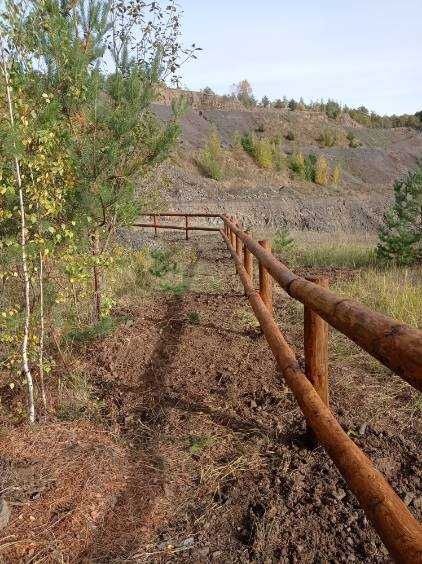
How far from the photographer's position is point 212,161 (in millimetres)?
30500

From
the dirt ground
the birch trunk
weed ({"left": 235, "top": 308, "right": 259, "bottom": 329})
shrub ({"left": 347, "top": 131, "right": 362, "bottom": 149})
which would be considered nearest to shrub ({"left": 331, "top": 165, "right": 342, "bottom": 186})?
shrub ({"left": 347, "top": 131, "right": 362, "bottom": 149})

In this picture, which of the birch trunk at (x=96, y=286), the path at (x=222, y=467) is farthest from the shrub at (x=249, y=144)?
the path at (x=222, y=467)

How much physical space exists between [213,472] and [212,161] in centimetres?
2873

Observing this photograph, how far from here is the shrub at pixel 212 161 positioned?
30359 mm

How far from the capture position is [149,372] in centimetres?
470

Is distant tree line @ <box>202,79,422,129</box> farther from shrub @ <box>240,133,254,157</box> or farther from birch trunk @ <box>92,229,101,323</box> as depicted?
birch trunk @ <box>92,229,101,323</box>

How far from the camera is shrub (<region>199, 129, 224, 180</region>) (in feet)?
99.6

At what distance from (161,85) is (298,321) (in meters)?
3.17

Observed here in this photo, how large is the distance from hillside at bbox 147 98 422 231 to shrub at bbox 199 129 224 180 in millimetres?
444

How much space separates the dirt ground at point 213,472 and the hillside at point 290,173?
10.3 metres

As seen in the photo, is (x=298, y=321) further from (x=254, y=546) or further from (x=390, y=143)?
(x=390, y=143)

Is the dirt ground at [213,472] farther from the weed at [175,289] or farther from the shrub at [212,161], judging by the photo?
the shrub at [212,161]

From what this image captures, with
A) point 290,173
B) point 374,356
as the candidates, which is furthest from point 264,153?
point 374,356

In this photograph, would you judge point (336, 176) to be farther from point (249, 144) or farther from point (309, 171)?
point (249, 144)
